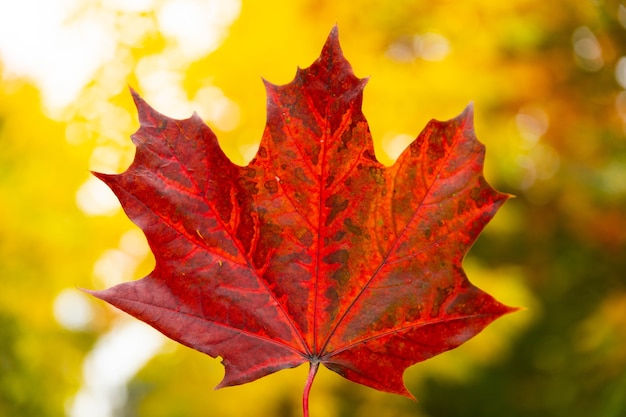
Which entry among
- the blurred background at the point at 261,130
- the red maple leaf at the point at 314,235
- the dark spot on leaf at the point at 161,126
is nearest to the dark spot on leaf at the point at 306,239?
the red maple leaf at the point at 314,235

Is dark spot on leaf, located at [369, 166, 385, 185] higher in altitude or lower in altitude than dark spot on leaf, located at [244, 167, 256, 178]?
higher

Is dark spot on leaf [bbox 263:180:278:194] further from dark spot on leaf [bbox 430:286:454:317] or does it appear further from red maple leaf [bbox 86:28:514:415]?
dark spot on leaf [bbox 430:286:454:317]

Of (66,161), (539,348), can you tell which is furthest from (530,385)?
(66,161)

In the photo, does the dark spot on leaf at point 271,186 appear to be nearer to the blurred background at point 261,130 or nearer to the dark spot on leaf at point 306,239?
the dark spot on leaf at point 306,239

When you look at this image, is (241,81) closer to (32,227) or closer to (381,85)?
(381,85)

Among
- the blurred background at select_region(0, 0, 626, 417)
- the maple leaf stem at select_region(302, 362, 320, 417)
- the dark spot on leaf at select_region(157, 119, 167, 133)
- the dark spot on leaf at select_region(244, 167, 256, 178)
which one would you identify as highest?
the blurred background at select_region(0, 0, 626, 417)

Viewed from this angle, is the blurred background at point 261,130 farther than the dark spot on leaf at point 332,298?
Yes

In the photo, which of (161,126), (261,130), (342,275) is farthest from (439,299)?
(261,130)

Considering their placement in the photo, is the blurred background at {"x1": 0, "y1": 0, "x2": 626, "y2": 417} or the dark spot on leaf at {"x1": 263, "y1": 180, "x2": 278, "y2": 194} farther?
the blurred background at {"x1": 0, "y1": 0, "x2": 626, "y2": 417}

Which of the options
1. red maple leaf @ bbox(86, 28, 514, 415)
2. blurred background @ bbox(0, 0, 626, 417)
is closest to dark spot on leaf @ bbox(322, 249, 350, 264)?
red maple leaf @ bbox(86, 28, 514, 415)
